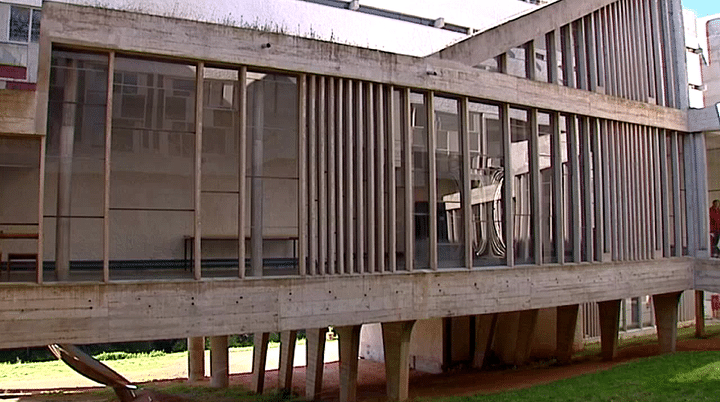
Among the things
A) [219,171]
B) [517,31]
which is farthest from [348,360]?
[517,31]

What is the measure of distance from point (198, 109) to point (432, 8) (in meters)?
19.6

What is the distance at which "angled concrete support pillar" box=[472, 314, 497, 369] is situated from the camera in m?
21.7

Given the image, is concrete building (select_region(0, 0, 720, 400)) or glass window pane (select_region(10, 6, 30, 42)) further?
glass window pane (select_region(10, 6, 30, 42))

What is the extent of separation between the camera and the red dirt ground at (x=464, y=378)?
16984 millimetres

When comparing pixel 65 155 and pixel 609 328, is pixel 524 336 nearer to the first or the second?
pixel 609 328

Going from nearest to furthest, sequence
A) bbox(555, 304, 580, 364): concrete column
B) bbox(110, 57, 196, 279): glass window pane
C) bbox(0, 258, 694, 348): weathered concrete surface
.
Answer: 1. bbox(0, 258, 694, 348): weathered concrete surface
2. bbox(110, 57, 196, 279): glass window pane
3. bbox(555, 304, 580, 364): concrete column

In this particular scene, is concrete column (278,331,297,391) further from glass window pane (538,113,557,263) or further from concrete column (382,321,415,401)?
glass window pane (538,113,557,263)

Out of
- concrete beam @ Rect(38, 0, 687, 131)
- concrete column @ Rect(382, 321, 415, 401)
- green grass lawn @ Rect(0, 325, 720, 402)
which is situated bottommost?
green grass lawn @ Rect(0, 325, 720, 402)

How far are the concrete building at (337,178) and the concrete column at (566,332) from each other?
1154mm

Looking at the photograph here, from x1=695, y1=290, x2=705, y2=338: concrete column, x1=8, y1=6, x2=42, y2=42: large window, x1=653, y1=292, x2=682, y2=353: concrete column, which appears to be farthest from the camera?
x1=695, y1=290, x2=705, y2=338: concrete column

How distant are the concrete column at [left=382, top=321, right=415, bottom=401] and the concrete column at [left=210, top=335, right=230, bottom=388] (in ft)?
A: 26.0

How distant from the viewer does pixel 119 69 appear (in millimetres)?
11164

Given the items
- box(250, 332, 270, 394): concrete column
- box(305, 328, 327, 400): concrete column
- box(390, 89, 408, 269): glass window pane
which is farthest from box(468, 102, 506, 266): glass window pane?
box(250, 332, 270, 394): concrete column

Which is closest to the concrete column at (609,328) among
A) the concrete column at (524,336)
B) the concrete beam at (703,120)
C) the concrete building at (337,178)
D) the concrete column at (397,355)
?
the concrete building at (337,178)
